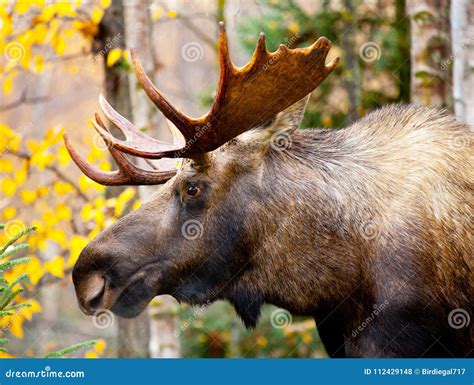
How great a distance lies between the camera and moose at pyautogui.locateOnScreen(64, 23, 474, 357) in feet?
15.4

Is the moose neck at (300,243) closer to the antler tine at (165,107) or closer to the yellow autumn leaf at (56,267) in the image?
the antler tine at (165,107)

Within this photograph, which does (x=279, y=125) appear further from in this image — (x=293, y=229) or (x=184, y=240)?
(x=184, y=240)

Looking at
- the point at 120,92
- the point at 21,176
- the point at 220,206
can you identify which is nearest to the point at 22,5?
the point at 120,92

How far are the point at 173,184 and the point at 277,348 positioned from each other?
6050 mm

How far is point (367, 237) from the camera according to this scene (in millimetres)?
4801

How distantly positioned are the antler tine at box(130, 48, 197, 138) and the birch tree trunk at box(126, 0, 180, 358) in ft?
9.22

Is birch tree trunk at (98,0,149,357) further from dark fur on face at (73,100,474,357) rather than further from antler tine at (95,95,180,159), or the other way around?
dark fur on face at (73,100,474,357)

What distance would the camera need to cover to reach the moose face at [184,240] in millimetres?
4695

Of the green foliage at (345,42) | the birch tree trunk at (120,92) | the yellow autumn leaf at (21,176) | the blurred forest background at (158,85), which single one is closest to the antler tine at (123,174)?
the blurred forest background at (158,85)

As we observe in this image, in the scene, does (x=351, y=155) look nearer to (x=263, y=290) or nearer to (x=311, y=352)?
(x=263, y=290)

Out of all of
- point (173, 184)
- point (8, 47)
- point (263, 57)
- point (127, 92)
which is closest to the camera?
point (263, 57)

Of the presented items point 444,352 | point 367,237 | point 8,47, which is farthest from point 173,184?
point 8,47

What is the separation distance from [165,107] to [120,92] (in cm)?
401

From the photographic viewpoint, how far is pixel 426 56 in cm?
724
